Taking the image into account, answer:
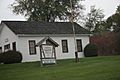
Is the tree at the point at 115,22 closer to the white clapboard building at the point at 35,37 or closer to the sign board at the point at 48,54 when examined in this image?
the white clapboard building at the point at 35,37

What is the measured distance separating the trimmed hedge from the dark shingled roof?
132 inches

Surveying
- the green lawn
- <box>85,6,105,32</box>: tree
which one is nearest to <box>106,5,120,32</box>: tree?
<box>85,6,105,32</box>: tree

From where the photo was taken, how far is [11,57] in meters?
36.9

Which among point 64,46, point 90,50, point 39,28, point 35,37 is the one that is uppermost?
point 39,28

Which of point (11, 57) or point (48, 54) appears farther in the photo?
point (11, 57)

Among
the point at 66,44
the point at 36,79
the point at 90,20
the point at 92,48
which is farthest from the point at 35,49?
the point at 90,20

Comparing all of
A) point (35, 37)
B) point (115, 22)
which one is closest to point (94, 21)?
point (115, 22)

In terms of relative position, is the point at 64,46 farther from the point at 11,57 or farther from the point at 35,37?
the point at 11,57

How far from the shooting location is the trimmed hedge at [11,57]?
36844 mm

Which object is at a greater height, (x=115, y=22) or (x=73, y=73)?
(x=115, y=22)

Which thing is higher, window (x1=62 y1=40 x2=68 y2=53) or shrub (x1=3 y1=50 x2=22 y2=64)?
window (x1=62 y1=40 x2=68 y2=53)

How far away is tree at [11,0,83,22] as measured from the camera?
64125 mm

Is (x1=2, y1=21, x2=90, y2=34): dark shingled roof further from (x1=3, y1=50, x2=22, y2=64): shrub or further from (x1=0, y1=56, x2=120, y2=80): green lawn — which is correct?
(x1=0, y1=56, x2=120, y2=80): green lawn

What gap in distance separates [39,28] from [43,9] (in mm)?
21189
